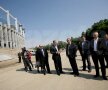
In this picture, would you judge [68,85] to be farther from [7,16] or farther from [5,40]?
[7,16]

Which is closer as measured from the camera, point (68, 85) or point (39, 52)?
point (68, 85)

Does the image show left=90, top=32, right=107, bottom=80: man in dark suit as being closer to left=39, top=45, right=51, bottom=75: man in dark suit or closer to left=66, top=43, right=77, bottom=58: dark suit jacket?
left=66, top=43, right=77, bottom=58: dark suit jacket

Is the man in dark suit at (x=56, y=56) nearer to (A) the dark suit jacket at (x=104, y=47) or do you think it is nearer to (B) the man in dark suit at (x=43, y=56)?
(B) the man in dark suit at (x=43, y=56)

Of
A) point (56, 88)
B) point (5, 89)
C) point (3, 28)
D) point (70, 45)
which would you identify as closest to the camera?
point (56, 88)

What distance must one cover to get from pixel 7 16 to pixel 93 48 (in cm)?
9561

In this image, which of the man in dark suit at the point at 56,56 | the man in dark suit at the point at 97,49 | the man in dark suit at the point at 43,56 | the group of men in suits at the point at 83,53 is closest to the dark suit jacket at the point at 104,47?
the group of men in suits at the point at 83,53

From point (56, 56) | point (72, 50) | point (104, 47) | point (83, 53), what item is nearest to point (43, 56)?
point (56, 56)

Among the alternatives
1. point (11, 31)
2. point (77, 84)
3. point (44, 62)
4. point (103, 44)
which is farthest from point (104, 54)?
point (11, 31)

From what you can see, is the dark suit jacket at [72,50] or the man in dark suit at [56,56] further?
the man in dark suit at [56,56]

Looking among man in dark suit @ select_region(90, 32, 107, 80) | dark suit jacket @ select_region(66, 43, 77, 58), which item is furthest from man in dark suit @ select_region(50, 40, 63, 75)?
man in dark suit @ select_region(90, 32, 107, 80)

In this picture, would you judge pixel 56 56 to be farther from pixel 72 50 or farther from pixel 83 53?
pixel 83 53

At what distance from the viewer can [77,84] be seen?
29.1 feet

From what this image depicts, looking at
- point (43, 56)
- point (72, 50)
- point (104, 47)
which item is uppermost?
point (104, 47)

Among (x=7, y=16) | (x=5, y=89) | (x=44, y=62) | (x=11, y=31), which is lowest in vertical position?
(x=5, y=89)
